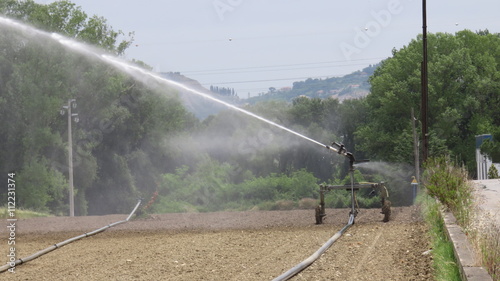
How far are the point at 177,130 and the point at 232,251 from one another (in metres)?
53.3

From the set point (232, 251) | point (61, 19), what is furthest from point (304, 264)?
point (61, 19)

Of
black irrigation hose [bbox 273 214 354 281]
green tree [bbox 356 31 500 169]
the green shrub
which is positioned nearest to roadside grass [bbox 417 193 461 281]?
the green shrub

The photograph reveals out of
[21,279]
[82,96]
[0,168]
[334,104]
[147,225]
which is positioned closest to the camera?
[21,279]

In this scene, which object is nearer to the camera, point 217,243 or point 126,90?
point 217,243

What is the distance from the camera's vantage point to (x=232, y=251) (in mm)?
12820

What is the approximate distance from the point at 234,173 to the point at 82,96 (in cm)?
1298

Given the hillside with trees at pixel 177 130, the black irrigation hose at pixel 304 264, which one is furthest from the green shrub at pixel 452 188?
the hillside with trees at pixel 177 130

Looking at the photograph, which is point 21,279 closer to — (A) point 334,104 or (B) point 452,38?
(B) point 452,38

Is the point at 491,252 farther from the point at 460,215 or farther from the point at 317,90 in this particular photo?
the point at 317,90

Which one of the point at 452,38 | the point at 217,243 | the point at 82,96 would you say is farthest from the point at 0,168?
the point at 217,243

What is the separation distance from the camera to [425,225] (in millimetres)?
16016

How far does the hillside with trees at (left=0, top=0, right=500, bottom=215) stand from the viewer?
51531 millimetres

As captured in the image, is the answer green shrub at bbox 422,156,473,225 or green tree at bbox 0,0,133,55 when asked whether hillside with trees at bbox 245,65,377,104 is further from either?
green shrub at bbox 422,156,473,225

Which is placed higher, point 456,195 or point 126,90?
point 126,90
